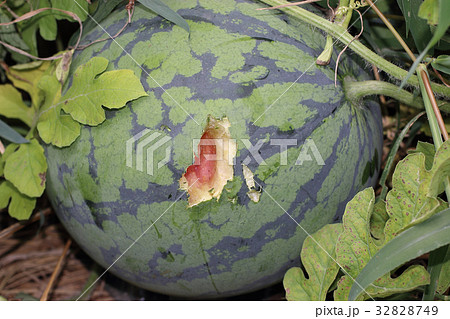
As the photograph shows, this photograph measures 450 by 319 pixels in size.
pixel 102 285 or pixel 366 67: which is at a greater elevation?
pixel 366 67

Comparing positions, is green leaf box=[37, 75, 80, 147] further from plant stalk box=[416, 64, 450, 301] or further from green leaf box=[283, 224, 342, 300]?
plant stalk box=[416, 64, 450, 301]

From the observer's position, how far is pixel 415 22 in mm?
1067

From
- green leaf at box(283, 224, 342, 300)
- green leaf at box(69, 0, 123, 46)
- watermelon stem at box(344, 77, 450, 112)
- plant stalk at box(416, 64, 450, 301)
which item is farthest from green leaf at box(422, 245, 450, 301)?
green leaf at box(69, 0, 123, 46)

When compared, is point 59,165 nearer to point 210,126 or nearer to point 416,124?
point 210,126

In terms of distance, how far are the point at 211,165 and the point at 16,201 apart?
563 millimetres

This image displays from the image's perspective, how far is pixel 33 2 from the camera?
4.24ft

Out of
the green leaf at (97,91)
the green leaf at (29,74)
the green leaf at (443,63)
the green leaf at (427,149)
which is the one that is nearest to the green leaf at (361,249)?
the green leaf at (427,149)

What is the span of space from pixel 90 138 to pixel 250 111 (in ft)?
1.16

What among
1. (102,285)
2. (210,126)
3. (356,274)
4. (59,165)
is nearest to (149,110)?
(210,126)

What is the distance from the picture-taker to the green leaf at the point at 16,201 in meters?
1.23

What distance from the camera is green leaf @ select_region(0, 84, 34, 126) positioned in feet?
4.30

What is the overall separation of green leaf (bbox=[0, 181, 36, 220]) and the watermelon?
167mm

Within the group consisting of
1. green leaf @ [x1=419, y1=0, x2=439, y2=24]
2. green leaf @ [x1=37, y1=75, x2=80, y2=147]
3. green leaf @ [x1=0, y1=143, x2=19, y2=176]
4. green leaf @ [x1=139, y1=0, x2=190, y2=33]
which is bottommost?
green leaf @ [x1=0, y1=143, x2=19, y2=176]

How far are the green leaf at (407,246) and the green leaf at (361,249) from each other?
76 mm
